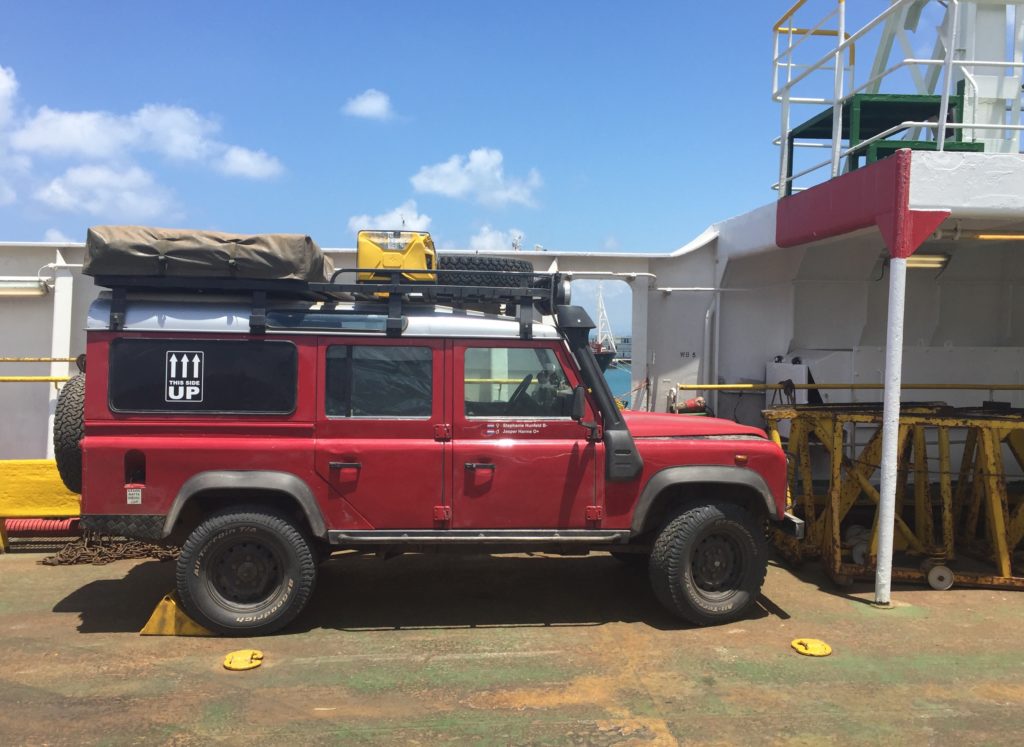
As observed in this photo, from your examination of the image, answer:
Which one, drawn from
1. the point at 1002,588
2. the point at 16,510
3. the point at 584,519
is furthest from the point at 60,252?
the point at 1002,588

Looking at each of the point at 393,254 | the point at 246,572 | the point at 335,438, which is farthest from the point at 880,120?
the point at 246,572

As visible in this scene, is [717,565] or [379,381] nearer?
[379,381]

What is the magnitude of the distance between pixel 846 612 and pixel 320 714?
3859 millimetres

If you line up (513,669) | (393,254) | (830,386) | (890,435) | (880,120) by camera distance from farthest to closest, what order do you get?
(880,120) → (830,386) → (890,435) → (393,254) → (513,669)

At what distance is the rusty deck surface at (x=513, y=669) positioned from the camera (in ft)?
12.3

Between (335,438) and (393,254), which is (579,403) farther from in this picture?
(393,254)

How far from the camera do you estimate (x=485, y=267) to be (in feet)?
18.7

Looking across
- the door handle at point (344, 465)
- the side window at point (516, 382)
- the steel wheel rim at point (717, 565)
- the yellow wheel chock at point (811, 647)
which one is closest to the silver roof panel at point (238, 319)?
the side window at point (516, 382)

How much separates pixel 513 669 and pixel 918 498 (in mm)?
4185

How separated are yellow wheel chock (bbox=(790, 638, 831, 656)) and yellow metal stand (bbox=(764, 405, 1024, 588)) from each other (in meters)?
1.36

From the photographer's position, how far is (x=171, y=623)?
491cm

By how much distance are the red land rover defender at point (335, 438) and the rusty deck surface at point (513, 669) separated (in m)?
0.51

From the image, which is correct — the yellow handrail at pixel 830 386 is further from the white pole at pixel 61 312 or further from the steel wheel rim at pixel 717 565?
the white pole at pixel 61 312

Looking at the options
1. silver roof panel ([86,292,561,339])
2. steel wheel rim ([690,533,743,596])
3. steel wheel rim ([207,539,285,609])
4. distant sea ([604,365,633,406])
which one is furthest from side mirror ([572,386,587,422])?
distant sea ([604,365,633,406])
